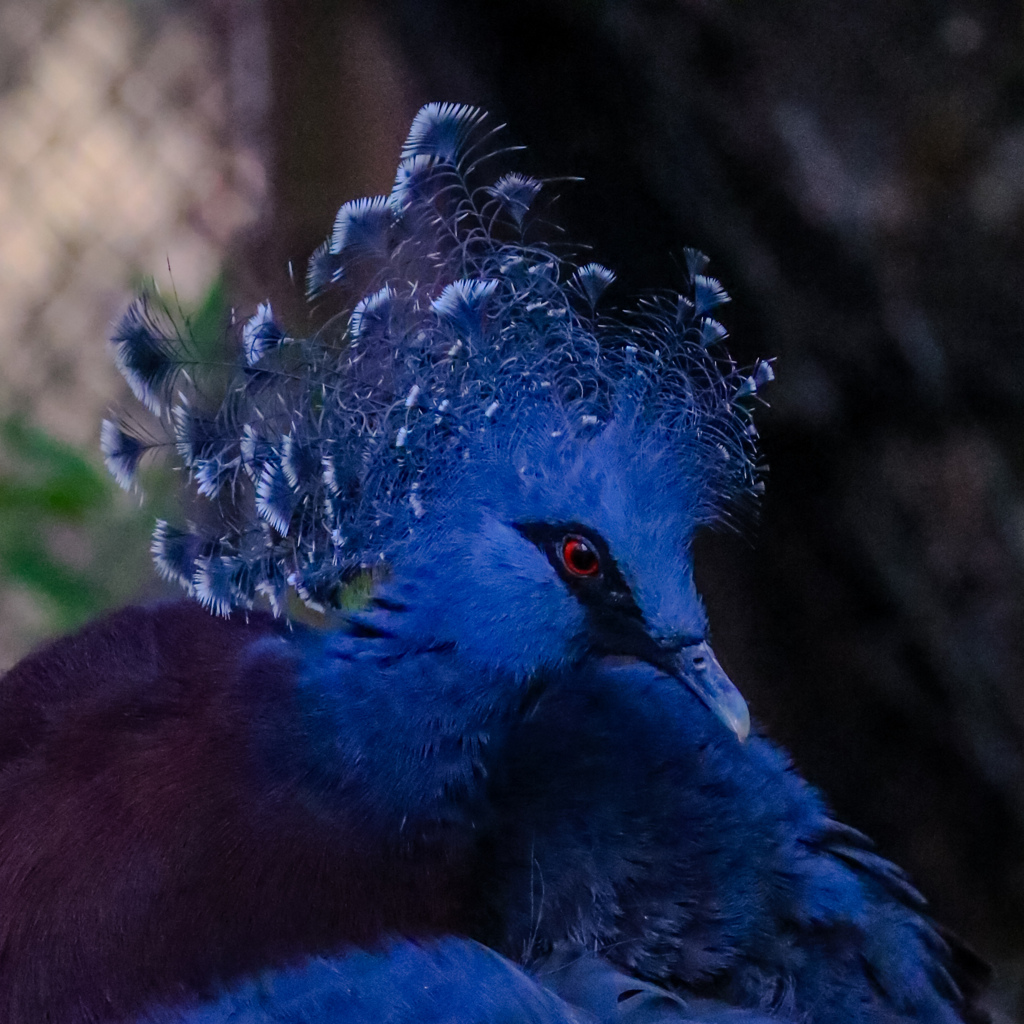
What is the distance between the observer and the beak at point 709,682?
2.28 ft

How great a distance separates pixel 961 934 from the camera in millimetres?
998

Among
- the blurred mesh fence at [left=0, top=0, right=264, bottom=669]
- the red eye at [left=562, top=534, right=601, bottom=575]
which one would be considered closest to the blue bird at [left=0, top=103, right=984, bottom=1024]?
the red eye at [left=562, top=534, right=601, bottom=575]

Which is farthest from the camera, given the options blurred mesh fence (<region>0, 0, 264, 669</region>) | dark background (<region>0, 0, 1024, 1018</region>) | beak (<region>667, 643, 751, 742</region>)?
blurred mesh fence (<region>0, 0, 264, 669</region>)

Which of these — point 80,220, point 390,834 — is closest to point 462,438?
point 390,834

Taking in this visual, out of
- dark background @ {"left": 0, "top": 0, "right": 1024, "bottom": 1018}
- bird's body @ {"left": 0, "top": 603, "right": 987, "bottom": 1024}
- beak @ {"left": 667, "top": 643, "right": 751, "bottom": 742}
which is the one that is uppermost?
dark background @ {"left": 0, "top": 0, "right": 1024, "bottom": 1018}

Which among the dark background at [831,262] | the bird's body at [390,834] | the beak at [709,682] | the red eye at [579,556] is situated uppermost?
the dark background at [831,262]

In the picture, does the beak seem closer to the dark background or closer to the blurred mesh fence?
the dark background

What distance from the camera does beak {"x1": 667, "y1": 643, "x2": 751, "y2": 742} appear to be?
0.70 m

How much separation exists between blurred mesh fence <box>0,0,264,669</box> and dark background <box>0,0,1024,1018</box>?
12 centimetres

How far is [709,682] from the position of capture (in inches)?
27.7

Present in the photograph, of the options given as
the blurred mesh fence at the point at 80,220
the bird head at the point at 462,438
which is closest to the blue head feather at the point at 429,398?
the bird head at the point at 462,438

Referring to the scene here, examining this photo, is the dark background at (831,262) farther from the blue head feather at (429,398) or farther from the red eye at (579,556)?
the red eye at (579,556)

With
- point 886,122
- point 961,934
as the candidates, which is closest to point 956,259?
point 886,122

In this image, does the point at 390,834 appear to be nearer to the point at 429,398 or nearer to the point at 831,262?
the point at 429,398
